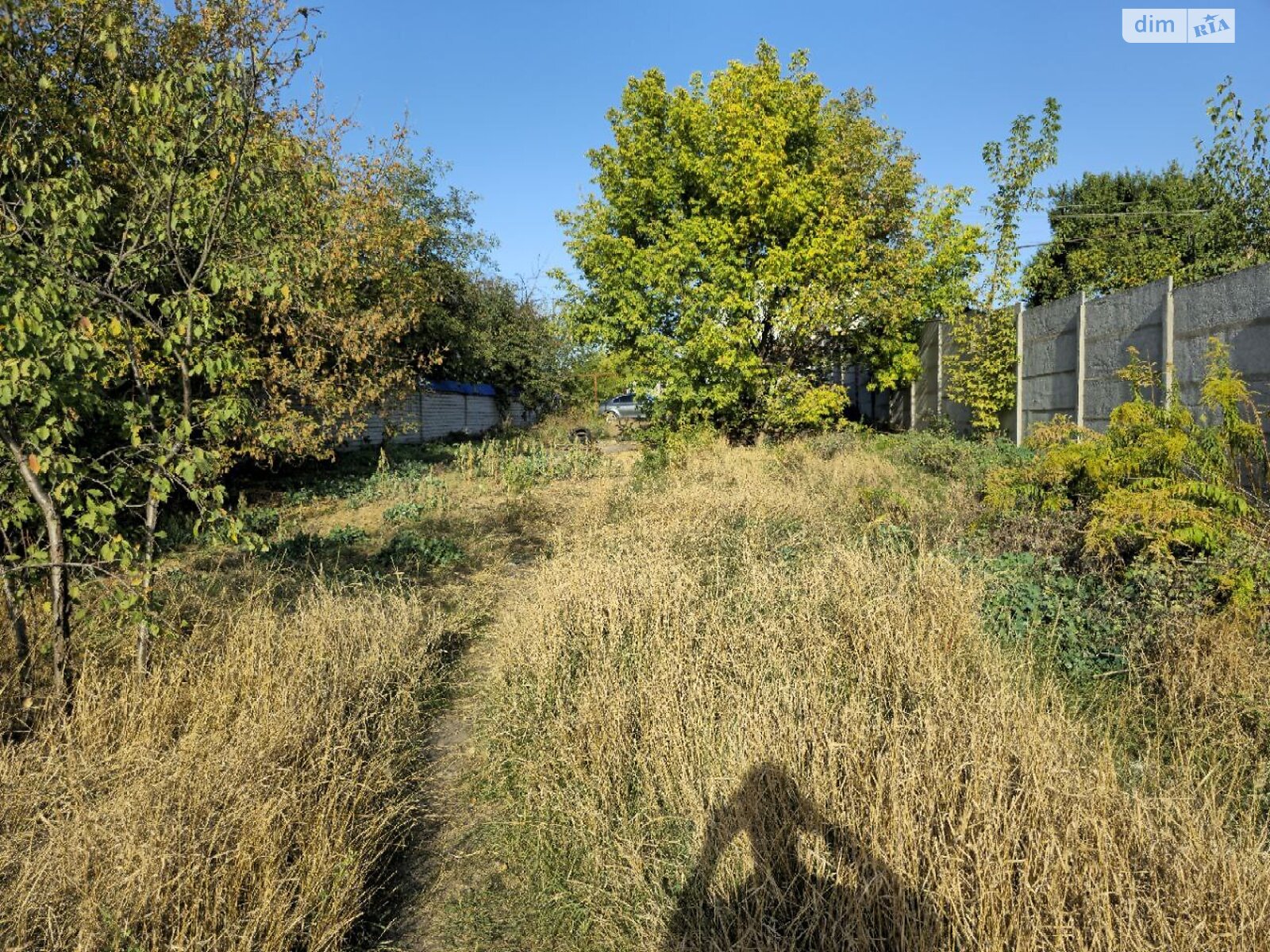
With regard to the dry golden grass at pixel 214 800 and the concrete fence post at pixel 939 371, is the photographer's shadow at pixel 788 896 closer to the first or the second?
the dry golden grass at pixel 214 800

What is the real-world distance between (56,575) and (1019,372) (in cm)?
1228

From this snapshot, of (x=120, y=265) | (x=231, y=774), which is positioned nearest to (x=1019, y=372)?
(x=120, y=265)

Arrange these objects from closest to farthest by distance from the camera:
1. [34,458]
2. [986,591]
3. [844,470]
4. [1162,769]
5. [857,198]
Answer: [1162,769] → [34,458] → [986,591] → [844,470] → [857,198]

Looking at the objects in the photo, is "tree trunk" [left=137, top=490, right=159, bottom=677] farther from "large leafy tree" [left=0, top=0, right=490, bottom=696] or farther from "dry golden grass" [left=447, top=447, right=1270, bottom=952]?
"dry golden grass" [left=447, top=447, right=1270, bottom=952]

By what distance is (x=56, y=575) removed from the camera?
3.36m

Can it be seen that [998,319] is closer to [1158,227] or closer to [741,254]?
[741,254]

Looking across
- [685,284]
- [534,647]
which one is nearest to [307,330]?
[685,284]

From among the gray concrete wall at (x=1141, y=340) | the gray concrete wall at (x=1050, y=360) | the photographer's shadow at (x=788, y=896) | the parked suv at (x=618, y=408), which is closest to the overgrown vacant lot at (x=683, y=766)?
the photographer's shadow at (x=788, y=896)

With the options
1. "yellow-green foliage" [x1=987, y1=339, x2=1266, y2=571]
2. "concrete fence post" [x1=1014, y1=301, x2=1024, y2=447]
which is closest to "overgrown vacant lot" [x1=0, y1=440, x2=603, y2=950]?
"yellow-green foliage" [x1=987, y1=339, x2=1266, y2=571]

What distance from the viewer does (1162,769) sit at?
9.08ft

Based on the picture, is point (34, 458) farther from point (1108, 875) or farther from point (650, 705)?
point (1108, 875)

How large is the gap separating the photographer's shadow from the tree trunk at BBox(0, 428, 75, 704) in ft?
9.22

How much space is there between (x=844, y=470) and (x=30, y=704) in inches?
323

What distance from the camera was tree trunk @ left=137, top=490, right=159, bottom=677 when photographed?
321cm
